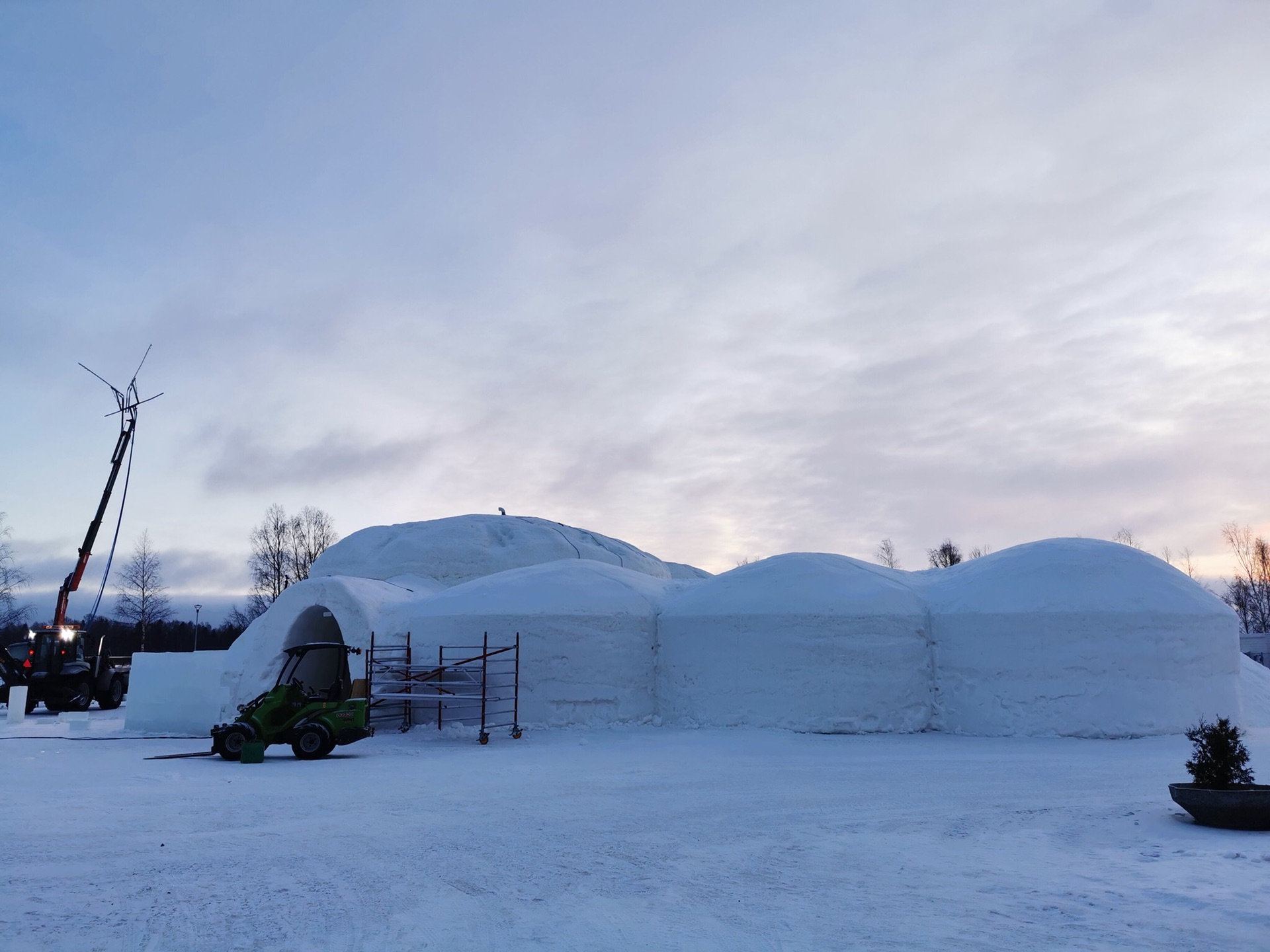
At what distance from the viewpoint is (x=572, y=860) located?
766 cm

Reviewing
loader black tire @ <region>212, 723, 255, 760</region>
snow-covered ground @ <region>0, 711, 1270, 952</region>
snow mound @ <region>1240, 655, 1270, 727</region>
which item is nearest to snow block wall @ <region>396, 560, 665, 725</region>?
snow-covered ground @ <region>0, 711, 1270, 952</region>

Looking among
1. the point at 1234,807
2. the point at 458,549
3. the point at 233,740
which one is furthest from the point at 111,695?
the point at 1234,807

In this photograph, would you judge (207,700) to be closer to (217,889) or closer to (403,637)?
(403,637)

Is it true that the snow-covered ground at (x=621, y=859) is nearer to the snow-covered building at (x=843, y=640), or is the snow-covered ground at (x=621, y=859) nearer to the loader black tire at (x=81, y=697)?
the snow-covered building at (x=843, y=640)

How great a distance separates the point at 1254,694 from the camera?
21.2m

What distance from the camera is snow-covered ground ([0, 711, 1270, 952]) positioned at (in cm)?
569

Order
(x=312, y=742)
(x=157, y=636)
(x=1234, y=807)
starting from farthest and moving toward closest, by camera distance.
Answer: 1. (x=157, y=636)
2. (x=312, y=742)
3. (x=1234, y=807)

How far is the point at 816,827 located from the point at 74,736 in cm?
1784

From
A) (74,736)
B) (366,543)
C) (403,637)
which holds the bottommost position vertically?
(74,736)

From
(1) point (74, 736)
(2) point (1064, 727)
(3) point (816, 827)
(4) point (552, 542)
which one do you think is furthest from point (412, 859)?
(4) point (552, 542)

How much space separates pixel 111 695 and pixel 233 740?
17.6 metres

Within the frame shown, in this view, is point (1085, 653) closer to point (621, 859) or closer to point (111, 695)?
point (621, 859)

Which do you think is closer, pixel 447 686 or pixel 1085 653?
pixel 1085 653

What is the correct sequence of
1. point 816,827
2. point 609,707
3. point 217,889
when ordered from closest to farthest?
point 217,889 < point 816,827 < point 609,707
